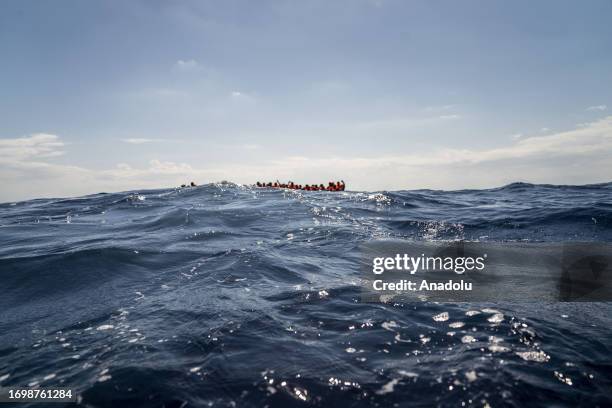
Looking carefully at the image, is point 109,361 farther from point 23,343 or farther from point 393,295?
point 393,295

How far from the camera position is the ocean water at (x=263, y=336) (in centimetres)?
357

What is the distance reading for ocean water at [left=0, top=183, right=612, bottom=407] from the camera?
3.57 metres

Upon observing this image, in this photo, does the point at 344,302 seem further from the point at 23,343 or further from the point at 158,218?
the point at 158,218

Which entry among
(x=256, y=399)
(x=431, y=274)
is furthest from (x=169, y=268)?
(x=431, y=274)

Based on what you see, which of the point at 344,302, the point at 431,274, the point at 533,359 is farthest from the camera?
the point at 431,274

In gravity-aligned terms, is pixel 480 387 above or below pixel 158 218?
below

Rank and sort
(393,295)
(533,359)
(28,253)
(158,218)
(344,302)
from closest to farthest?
(533,359) < (344,302) < (393,295) < (28,253) < (158,218)

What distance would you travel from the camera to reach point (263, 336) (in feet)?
15.6

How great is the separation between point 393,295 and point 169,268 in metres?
5.27

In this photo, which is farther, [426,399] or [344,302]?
[344,302]

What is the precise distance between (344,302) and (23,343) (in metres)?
4.83

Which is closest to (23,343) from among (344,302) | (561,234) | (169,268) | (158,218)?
(169,268)

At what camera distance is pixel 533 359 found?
13.5ft

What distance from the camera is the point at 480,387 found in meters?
3.58
